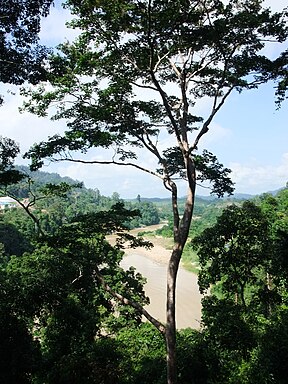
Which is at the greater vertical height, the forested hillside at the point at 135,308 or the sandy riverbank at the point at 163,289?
the forested hillside at the point at 135,308

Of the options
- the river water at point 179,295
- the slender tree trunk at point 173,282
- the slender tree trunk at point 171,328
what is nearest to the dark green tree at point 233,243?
the slender tree trunk at point 173,282

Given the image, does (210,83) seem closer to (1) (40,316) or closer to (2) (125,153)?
(2) (125,153)

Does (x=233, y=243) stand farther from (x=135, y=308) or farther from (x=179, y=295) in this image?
(x=179, y=295)

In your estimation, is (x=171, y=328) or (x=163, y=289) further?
(x=163, y=289)

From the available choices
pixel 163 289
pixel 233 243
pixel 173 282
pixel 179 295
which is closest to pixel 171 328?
pixel 173 282

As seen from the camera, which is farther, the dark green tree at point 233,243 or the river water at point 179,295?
the river water at point 179,295

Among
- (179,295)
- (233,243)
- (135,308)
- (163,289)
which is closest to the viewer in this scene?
(135,308)

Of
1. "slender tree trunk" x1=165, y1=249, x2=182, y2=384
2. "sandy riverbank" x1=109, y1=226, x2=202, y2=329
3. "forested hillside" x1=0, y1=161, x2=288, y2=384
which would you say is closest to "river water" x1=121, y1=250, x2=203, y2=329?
"sandy riverbank" x1=109, y1=226, x2=202, y2=329

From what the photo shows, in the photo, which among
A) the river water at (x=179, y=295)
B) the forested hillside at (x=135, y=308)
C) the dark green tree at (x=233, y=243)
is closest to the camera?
the forested hillside at (x=135, y=308)

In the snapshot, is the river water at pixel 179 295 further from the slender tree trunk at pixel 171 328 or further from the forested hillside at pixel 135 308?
the slender tree trunk at pixel 171 328

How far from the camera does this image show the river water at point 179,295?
22156 mm

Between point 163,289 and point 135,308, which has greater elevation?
point 135,308

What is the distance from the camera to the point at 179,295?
27.7m

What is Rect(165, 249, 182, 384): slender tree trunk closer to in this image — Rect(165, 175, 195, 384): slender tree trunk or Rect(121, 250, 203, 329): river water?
Rect(165, 175, 195, 384): slender tree trunk
